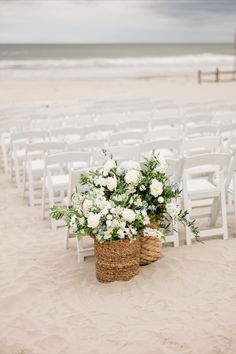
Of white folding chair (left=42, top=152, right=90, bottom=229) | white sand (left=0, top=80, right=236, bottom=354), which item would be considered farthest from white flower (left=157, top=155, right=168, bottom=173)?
white folding chair (left=42, top=152, right=90, bottom=229)

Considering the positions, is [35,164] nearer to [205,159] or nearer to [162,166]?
[205,159]

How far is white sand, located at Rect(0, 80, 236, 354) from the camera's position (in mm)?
3521

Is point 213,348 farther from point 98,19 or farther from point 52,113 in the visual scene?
point 98,19

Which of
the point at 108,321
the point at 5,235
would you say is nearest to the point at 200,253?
the point at 108,321

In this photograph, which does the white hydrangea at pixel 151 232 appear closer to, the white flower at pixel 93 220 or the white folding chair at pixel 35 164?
the white flower at pixel 93 220

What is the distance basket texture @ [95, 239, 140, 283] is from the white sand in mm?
81

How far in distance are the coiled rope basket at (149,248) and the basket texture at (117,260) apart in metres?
0.20

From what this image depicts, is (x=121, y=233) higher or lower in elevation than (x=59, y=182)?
lower

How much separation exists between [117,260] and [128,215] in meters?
0.47

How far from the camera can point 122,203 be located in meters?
4.19

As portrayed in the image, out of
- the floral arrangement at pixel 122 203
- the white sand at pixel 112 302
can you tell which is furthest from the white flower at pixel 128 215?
the white sand at pixel 112 302

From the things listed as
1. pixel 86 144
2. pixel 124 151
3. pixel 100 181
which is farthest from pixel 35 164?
pixel 100 181

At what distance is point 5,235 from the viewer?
5.73 meters

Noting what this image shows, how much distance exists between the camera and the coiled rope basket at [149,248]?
4.56 metres
